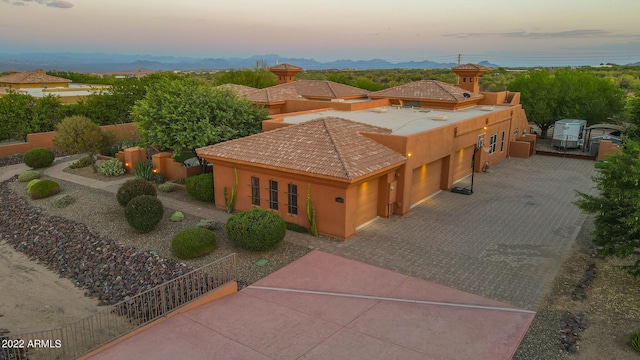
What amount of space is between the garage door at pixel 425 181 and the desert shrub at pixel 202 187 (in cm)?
953

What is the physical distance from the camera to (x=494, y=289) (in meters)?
13.1

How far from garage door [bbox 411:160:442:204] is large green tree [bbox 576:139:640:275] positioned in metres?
8.33

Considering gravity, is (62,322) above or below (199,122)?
below

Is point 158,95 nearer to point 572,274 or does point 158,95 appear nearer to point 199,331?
point 199,331

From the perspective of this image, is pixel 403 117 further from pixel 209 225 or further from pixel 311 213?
pixel 209 225

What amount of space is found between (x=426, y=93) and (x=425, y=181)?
12.2 metres

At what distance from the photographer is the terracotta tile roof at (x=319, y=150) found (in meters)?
16.7

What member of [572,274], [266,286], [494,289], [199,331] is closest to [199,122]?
[266,286]

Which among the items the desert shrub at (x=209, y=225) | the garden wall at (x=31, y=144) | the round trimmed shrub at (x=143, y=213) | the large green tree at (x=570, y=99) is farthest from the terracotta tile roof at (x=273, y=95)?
the large green tree at (x=570, y=99)

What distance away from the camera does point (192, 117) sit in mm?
22719

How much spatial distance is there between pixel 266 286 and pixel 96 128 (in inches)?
802

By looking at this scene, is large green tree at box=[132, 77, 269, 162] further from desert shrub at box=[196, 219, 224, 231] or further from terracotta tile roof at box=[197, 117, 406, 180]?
desert shrub at box=[196, 219, 224, 231]

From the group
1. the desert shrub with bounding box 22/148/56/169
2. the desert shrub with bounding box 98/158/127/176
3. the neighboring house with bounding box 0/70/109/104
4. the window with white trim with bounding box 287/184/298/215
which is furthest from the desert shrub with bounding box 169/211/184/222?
the neighboring house with bounding box 0/70/109/104

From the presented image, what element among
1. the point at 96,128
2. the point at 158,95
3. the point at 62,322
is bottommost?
the point at 62,322
